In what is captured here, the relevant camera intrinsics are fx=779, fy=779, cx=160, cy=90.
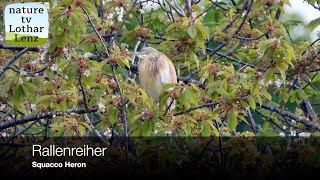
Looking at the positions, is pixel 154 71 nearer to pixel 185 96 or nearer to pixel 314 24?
pixel 185 96

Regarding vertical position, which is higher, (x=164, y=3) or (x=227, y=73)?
(x=164, y=3)

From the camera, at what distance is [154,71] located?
4328 millimetres

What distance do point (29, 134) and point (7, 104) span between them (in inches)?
8.7

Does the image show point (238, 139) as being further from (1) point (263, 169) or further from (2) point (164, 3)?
(2) point (164, 3)

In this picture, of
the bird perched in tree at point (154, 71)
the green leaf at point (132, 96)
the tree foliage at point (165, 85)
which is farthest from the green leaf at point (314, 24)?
the green leaf at point (132, 96)

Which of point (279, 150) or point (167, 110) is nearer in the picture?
point (167, 110)

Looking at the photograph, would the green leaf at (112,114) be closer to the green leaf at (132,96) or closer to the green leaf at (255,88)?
the green leaf at (132,96)

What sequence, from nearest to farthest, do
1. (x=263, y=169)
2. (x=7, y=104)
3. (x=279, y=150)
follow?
(x=263, y=169), (x=279, y=150), (x=7, y=104)

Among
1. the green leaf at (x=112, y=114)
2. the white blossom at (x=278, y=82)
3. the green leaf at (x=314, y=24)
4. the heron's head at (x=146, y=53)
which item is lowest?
the green leaf at (x=112, y=114)

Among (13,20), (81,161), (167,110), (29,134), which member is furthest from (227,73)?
(29,134)

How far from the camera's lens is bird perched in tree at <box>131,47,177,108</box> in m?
4.25

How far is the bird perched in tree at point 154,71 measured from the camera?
425 centimetres

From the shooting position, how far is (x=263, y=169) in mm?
3670

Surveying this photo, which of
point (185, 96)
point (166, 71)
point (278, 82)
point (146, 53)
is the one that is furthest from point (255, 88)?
point (278, 82)
